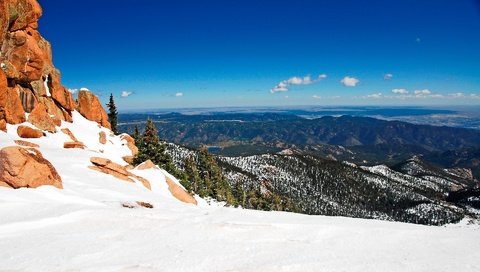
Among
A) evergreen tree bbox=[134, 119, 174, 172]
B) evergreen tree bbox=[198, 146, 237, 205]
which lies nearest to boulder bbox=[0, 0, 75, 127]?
evergreen tree bbox=[134, 119, 174, 172]

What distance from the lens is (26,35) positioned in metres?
53.1

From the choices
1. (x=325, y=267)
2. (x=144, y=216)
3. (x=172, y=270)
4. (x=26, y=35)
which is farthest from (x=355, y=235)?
(x=26, y=35)

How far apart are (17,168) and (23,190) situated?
1681 mm

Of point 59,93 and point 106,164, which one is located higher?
point 59,93

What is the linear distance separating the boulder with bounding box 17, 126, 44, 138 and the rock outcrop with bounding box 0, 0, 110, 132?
1492mm

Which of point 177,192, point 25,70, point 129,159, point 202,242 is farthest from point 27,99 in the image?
point 202,242

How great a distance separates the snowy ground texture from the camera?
43.1 feet

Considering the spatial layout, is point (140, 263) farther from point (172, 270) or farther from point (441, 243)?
point (441, 243)

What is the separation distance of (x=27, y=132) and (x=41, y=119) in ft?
17.9

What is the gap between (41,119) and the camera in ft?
176

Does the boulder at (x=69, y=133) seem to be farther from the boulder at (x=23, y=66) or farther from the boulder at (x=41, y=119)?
the boulder at (x=23, y=66)

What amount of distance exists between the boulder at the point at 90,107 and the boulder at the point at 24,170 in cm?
4680

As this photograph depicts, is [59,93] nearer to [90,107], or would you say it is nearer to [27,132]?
[90,107]

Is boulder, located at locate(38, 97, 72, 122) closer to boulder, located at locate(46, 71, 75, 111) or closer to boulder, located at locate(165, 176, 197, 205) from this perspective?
boulder, located at locate(46, 71, 75, 111)
